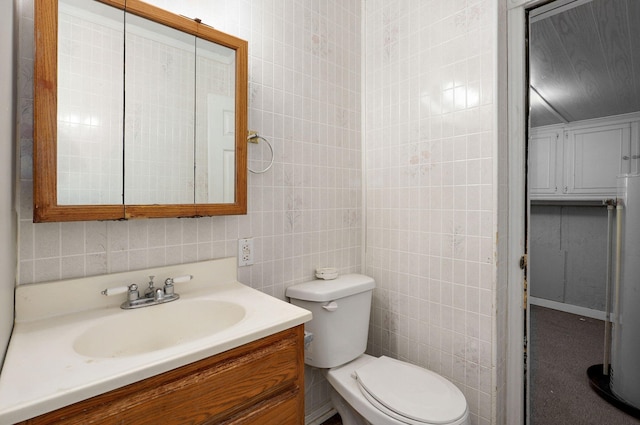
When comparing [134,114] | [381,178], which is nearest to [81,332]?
[134,114]

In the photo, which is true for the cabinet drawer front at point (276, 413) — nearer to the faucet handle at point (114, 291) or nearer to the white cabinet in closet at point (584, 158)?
the faucet handle at point (114, 291)

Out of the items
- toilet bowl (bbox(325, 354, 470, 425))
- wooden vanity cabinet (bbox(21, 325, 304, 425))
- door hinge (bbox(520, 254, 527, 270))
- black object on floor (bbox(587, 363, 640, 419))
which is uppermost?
door hinge (bbox(520, 254, 527, 270))

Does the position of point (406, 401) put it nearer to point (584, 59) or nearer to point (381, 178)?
point (381, 178)

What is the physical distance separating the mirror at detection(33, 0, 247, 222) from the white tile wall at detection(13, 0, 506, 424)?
0.11 m

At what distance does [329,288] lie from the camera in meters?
1.41

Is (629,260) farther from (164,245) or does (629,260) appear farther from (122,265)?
(122,265)

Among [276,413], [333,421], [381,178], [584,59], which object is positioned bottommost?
[333,421]

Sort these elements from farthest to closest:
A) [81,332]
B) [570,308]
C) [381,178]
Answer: [570,308] < [381,178] < [81,332]

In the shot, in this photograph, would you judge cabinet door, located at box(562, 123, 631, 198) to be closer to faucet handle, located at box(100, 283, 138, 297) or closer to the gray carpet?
the gray carpet

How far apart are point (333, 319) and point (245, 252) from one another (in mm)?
→ 497

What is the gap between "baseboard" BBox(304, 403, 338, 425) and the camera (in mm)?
1551

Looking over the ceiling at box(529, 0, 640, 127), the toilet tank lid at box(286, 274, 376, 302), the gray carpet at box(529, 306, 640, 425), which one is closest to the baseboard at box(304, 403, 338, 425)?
the toilet tank lid at box(286, 274, 376, 302)

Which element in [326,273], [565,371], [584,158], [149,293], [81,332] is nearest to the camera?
[81,332]

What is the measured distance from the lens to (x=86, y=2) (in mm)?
919
